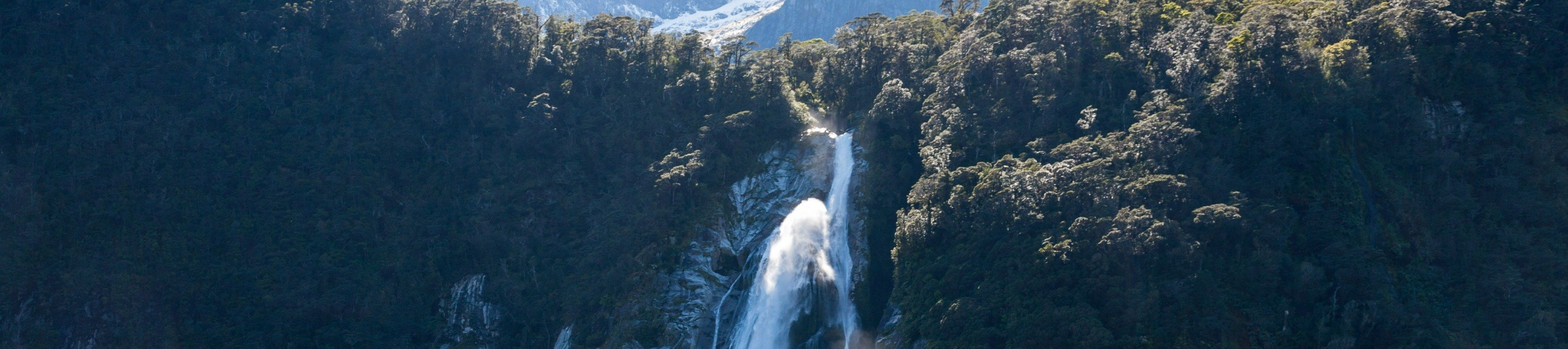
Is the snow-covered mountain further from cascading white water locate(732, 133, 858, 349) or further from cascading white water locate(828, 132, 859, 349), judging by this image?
cascading white water locate(732, 133, 858, 349)

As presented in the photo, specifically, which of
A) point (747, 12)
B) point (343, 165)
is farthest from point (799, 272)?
point (747, 12)

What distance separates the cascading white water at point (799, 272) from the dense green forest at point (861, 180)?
3.68ft

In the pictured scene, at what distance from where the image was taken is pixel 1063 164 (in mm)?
37750

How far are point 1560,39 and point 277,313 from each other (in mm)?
48058

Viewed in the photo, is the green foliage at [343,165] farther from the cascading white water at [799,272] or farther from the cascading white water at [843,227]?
the cascading white water at [799,272]

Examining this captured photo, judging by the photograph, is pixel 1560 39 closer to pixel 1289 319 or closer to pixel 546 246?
pixel 1289 319

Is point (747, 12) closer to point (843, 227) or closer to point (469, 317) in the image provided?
point (843, 227)

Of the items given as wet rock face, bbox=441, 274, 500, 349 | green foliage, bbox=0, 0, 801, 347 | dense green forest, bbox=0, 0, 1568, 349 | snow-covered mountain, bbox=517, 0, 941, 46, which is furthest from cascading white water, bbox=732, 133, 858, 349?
snow-covered mountain, bbox=517, 0, 941, 46

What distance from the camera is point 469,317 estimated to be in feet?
152

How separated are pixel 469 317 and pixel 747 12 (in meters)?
97.1

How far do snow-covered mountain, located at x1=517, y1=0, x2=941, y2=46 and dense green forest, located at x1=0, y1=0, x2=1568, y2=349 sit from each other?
183 feet

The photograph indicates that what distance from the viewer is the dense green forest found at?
33531 mm

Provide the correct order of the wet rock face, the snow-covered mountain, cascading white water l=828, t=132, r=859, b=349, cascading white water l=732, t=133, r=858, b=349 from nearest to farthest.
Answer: cascading white water l=828, t=132, r=859, b=349 < cascading white water l=732, t=133, r=858, b=349 < the wet rock face < the snow-covered mountain

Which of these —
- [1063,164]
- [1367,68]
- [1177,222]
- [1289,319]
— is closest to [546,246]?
[1063,164]
